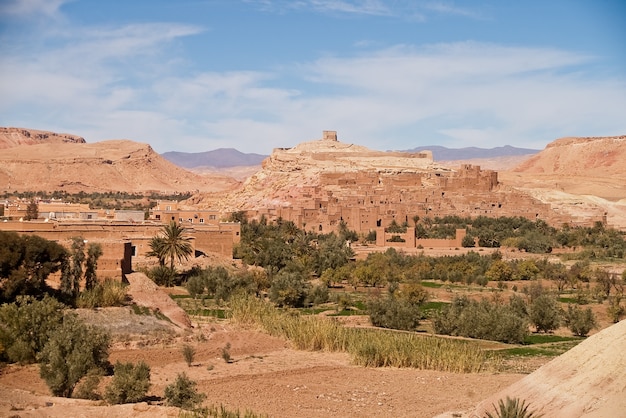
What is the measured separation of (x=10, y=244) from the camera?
827 inches

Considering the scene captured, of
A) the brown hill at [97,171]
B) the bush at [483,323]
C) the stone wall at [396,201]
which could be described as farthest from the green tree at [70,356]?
the brown hill at [97,171]

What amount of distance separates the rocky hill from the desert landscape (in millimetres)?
28626

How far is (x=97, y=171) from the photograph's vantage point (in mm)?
121062

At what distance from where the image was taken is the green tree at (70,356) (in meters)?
14.0

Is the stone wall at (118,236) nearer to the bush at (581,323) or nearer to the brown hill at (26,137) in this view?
the bush at (581,323)

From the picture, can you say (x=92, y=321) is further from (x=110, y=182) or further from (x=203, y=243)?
(x=110, y=182)

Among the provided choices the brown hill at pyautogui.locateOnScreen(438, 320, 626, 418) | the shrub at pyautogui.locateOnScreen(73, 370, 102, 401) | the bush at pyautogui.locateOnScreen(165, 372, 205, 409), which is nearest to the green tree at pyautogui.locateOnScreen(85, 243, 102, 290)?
the shrub at pyautogui.locateOnScreen(73, 370, 102, 401)

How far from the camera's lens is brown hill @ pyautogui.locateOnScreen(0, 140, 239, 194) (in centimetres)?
11098

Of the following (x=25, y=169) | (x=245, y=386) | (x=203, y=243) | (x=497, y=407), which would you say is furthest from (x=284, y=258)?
(x=25, y=169)

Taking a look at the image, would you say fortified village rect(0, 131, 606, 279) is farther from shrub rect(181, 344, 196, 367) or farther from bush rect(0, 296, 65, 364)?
bush rect(0, 296, 65, 364)

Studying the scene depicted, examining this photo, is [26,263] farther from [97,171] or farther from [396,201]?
[97,171]

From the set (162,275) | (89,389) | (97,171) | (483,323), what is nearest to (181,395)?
(89,389)

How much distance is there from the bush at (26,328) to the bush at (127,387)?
3048 mm

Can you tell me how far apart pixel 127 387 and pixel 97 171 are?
11084 cm
